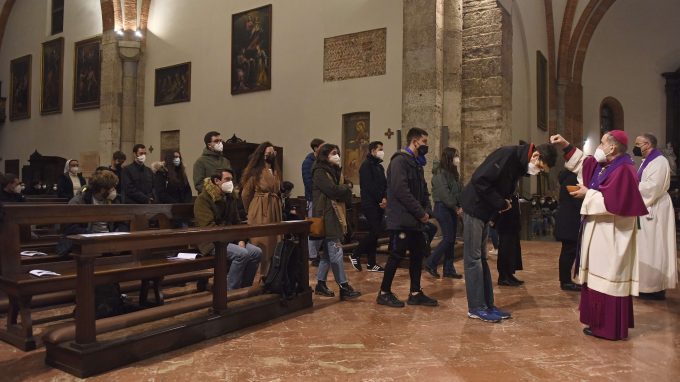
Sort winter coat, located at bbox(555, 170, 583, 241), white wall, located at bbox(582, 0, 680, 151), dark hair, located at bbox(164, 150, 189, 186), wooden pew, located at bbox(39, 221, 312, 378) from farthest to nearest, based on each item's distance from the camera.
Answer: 1. white wall, located at bbox(582, 0, 680, 151)
2. dark hair, located at bbox(164, 150, 189, 186)
3. winter coat, located at bbox(555, 170, 583, 241)
4. wooden pew, located at bbox(39, 221, 312, 378)

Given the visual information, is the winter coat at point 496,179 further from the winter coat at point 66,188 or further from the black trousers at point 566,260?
the winter coat at point 66,188

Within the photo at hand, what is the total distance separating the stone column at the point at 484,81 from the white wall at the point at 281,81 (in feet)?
4.90

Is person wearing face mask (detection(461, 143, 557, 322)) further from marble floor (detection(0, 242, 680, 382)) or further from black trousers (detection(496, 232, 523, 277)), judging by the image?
black trousers (detection(496, 232, 523, 277))

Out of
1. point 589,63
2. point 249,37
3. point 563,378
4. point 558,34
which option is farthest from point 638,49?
point 563,378

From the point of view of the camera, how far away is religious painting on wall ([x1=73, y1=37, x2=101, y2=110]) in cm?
1723

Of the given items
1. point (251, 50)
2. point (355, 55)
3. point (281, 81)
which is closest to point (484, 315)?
point (355, 55)

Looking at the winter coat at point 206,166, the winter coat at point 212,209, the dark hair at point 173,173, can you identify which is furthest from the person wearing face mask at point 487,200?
the dark hair at point 173,173

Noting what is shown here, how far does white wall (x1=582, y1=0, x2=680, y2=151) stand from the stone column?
946 centimetres

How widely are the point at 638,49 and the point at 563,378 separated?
61.2 feet

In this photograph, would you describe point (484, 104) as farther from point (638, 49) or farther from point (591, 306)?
point (638, 49)

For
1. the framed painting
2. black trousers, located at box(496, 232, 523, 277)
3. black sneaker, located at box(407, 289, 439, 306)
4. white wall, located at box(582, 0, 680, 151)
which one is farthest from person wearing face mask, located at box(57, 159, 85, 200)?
white wall, located at box(582, 0, 680, 151)

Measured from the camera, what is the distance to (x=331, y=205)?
17.4 ft

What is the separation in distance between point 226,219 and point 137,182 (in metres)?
2.69

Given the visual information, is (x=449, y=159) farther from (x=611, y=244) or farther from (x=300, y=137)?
(x=300, y=137)
